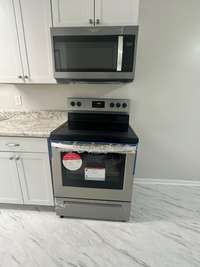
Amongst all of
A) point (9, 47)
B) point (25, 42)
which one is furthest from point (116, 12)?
point (9, 47)

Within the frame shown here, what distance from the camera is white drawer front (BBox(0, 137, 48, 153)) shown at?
4.63ft

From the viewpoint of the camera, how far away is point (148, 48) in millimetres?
1714

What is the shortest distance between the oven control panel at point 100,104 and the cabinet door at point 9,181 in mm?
853

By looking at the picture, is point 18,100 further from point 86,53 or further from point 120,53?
point 120,53

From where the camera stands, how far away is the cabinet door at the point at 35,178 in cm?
148

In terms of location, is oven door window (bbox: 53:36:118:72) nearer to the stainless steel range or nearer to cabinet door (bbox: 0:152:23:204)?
the stainless steel range

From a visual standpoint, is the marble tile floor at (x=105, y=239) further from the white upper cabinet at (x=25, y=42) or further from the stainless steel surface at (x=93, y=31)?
the stainless steel surface at (x=93, y=31)

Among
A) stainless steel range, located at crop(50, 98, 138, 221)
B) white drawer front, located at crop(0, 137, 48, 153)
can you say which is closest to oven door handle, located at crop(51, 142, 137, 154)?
stainless steel range, located at crop(50, 98, 138, 221)

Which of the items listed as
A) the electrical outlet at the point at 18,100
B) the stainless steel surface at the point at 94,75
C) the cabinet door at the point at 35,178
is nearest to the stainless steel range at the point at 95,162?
the cabinet door at the point at 35,178

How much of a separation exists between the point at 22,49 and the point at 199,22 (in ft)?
6.17

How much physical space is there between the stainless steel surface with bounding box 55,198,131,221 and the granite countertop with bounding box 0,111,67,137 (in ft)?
2.40

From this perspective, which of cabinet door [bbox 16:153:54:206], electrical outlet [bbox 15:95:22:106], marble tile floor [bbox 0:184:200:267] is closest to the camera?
marble tile floor [bbox 0:184:200:267]

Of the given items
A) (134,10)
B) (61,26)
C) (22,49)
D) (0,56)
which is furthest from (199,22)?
(0,56)

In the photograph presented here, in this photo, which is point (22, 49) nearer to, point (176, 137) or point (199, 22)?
point (199, 22)
